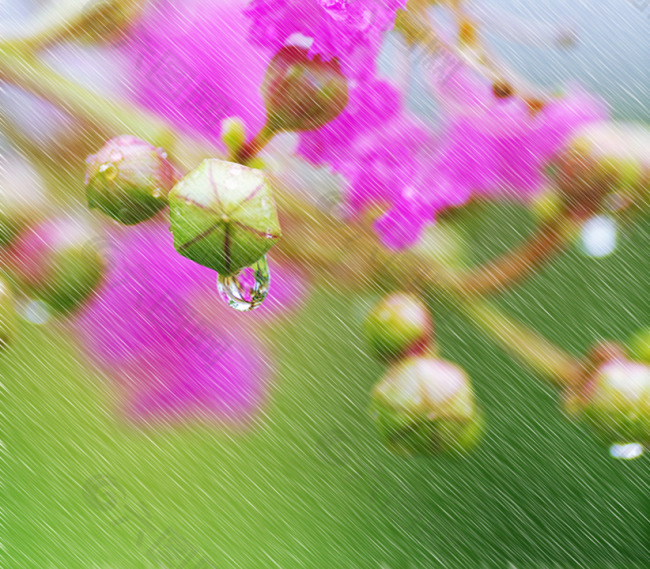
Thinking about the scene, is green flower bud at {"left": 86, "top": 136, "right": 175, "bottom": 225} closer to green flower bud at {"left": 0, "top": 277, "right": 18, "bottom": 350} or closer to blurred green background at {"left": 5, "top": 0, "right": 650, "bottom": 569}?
green flower bud at {"left": 0, "top": 277, "right": 18, "bottom": 350}

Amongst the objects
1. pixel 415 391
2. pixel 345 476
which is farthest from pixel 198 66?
pixel 345 476

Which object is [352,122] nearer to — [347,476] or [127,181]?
[127,181]

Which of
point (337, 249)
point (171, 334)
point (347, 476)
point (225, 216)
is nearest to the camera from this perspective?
point (225, 216)

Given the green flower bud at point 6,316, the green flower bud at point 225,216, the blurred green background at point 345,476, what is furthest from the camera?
the blurred green background at point 345,476

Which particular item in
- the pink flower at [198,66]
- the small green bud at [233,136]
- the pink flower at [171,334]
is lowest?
the pink flower at [171,334]

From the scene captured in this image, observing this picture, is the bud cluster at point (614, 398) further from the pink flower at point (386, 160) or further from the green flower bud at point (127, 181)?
the green flower bud at point (127, 181)

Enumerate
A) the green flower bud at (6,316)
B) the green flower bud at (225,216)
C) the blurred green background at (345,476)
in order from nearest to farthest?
the green flower bud at (225,216)
the green flower bud at (6,316)
the blurred green background at (345,476)

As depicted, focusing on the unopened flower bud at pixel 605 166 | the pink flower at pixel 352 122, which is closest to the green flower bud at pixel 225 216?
the pink flower at pixel 352 122
